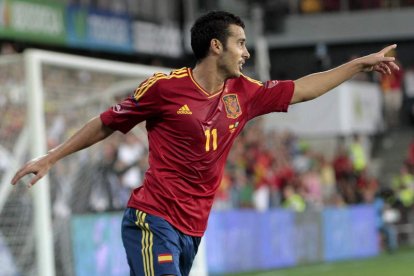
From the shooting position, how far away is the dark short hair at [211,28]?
21.8 ft

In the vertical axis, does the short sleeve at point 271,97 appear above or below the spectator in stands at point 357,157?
below

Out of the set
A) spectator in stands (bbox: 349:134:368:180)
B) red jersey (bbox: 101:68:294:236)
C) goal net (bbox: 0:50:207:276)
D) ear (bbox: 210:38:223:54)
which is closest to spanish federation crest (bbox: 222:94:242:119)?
red jersey (bbox: 101:68:294:236)

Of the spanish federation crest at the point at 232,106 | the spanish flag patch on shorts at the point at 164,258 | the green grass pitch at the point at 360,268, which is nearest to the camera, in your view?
the spanish flag patch on shorts at the point at 164,258

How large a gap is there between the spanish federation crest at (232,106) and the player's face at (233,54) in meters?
0.15

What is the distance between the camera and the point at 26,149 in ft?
39.3

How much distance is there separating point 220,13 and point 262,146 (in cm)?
1624

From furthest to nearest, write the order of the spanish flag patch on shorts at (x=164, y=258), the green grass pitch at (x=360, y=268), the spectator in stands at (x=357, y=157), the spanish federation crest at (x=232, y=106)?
the spectator in stands at (x=357, y=157) → the green grass pitch at (x=360, y=268) → the spanish federation crest at (x=232, y=106) → the spanish flag patch on shorts at (x=164, y=258)

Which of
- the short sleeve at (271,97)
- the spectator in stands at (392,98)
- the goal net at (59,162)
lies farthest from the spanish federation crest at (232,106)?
the spectator in stands at (392,98)

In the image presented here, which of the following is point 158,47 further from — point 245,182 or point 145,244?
point 145,244

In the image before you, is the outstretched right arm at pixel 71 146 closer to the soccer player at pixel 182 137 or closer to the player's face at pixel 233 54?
the soccer player at pixel 182 137

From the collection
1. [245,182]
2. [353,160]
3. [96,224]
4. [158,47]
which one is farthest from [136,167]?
[158,47]

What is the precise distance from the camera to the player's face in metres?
6.65

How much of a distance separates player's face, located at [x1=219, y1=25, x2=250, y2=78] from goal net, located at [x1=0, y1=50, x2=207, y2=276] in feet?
16.9

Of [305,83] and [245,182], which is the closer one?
[305,83]
